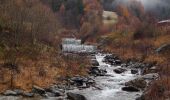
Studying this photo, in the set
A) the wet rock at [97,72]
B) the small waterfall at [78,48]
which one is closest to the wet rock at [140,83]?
the wet rock at [97,72]

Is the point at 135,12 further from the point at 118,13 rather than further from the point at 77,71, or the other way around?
the point at 77,71

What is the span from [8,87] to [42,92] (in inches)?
138

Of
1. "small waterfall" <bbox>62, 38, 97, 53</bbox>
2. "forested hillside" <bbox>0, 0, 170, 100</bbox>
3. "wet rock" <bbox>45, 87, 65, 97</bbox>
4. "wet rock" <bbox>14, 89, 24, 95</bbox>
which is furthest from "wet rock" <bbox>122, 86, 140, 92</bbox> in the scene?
"small waterfall" <bbox>62, 38, 97, 53</bbox>

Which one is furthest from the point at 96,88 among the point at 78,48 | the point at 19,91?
the point at 78,48

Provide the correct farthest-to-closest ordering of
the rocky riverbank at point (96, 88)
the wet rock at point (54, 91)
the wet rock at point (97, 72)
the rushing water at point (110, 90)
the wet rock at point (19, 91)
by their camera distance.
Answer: the wet rock at point (97, 72), the wet rock at point (54, 91), the rushing water at point (110, 90), the wet rock at point (19, 91), the rocky riverbank at point (96, 88)

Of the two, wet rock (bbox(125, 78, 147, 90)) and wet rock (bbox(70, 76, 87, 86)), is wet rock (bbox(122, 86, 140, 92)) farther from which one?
wet rock (bbox(70, 76, 87, 86))

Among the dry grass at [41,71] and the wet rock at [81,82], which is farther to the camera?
the wet rock at [81,82]

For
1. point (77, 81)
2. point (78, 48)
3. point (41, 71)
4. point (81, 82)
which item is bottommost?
point (81, 82)

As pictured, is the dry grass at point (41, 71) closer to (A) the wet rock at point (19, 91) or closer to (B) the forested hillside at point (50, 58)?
(B) the forested hillside at point (50, 58)

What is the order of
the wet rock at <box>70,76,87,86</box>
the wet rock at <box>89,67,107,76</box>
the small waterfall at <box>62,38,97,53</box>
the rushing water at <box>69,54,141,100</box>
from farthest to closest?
the small waterfall at <box>62,38,97,53</box>, the wet rock at <box>89,67,107,76</box>, the wet rock at <box>70,76,87,86</box>, the rushing water at <box>69,54,141,100</box>

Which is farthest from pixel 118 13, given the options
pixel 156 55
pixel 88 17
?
pixel 156 55

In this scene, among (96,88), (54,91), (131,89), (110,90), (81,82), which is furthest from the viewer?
(81,82)

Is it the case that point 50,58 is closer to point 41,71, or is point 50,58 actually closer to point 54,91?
point 41,71

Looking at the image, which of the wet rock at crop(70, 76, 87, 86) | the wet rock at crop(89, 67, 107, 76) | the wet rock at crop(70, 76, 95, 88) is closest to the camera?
the wet rock at crop(70, 76, 95, 88)
